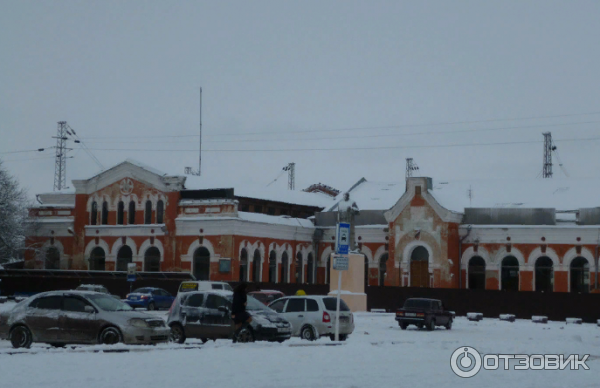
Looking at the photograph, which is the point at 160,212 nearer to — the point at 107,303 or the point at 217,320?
the point at 217,320

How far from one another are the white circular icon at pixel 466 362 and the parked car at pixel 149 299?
95.4ft

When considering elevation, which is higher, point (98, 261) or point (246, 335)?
point (98, 261)

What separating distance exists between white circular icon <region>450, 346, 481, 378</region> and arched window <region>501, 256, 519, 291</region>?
36698 millimetres

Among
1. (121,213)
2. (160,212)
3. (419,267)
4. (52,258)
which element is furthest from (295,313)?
(52,258)

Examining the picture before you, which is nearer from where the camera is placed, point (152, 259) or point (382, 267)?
point (152, 259)

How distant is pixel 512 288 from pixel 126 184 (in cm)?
2913

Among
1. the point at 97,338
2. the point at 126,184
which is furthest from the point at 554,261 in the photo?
the point at 97,338

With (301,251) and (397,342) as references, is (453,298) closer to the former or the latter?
(301,251)

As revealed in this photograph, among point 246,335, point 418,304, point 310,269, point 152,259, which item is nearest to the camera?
point 246,335

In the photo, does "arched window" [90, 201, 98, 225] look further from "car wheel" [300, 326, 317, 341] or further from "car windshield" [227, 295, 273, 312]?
A: "car windshield" [227, 295, 273, 312]

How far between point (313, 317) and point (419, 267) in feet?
111

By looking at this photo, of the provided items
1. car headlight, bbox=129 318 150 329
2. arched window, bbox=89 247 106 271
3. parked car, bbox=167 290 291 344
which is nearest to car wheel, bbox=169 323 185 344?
parked car, bbox=167 290 291 344

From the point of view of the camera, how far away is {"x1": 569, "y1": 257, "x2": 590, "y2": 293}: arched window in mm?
57969

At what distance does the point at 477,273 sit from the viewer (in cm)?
6138
